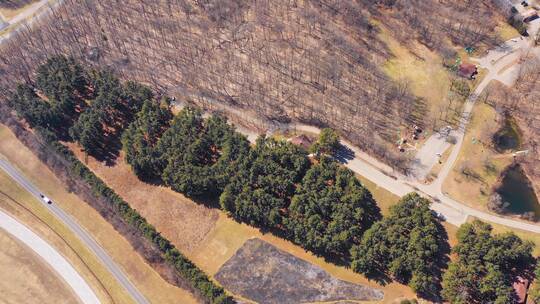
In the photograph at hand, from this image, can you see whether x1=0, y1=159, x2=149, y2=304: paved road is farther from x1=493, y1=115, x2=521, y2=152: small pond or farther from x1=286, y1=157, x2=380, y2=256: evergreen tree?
x1=493, y1=115, x2=521, y2=152: small pond

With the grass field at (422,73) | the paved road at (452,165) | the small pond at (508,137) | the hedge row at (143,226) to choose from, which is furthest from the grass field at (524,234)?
the hedge row at (143,226)

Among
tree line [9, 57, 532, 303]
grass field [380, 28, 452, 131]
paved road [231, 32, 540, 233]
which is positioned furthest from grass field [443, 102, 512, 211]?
tree line [9, 57, 532, 303]

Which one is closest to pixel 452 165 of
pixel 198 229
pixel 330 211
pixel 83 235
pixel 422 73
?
pixel 422 73

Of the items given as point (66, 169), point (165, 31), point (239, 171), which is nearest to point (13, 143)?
point (66, 169)

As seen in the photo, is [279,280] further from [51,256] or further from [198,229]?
[51,256]

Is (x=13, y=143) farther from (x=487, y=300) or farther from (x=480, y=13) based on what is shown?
(x=480, y=13)
